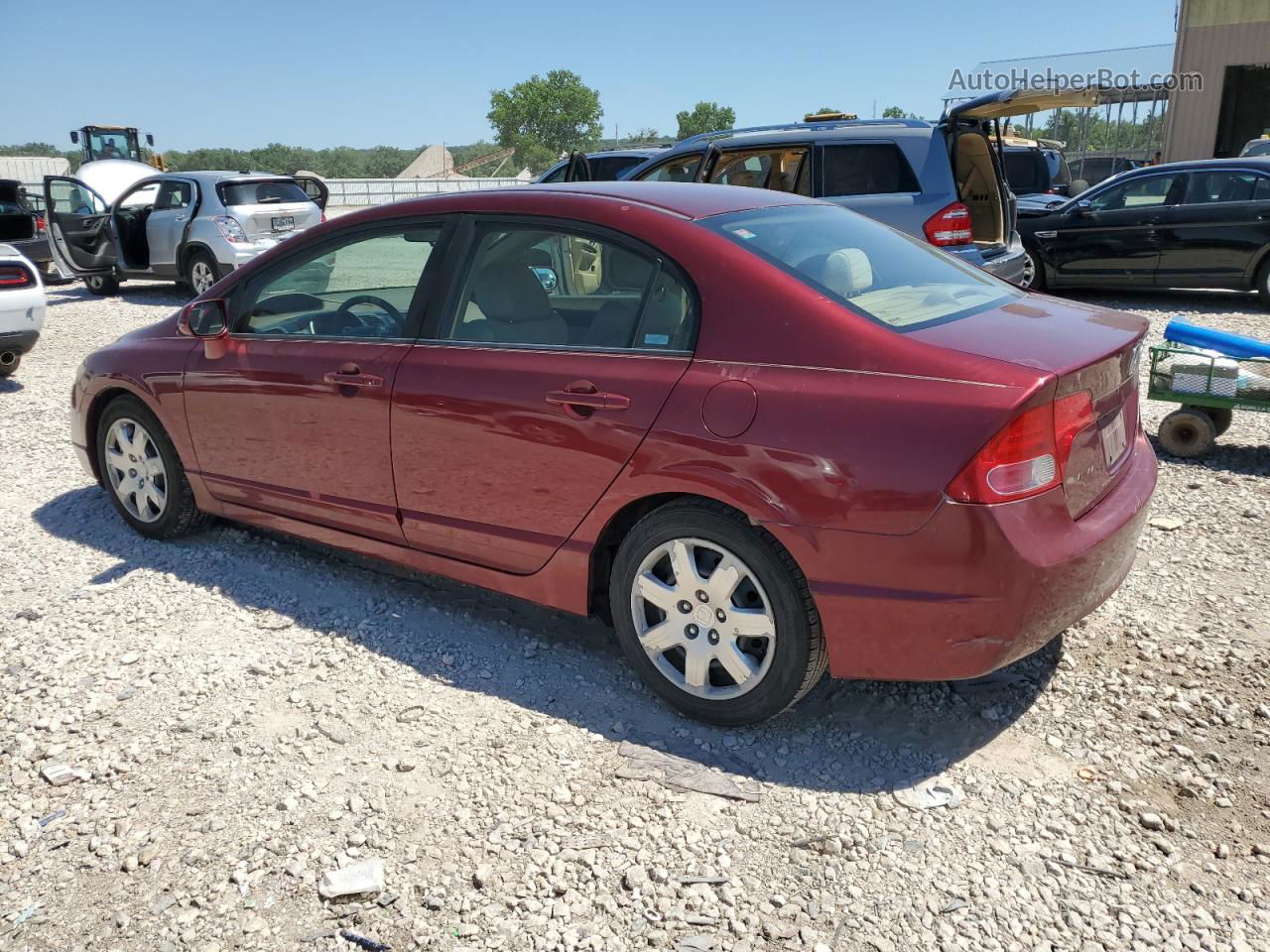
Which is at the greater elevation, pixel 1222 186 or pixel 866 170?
pixel 866 170

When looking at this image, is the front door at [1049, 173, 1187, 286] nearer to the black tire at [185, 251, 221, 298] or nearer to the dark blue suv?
the dark blue suv

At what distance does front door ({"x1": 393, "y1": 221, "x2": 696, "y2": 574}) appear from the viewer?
10.2 feet

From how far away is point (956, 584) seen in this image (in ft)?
8.59

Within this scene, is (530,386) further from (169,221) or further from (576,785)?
Answer: (169,221)

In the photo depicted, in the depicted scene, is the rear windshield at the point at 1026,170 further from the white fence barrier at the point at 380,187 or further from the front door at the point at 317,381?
the white fence barrier at the point at 380,187

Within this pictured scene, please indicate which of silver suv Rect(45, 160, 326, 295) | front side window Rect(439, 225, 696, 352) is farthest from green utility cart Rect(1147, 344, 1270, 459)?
silver suv Rect(45, 160, 326, 295)

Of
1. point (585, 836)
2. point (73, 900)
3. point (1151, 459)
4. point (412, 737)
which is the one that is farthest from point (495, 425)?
point (1151, 459)

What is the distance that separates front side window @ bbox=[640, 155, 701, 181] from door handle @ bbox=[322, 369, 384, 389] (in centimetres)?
546

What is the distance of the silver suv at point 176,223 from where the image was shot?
519 inches

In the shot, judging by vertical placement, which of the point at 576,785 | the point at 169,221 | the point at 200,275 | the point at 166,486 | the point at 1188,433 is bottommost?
the point at 576,785

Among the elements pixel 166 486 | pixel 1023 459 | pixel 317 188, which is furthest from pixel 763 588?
pixel 317 188

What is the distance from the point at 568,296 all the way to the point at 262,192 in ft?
38.3

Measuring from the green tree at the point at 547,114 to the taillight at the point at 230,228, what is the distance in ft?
277

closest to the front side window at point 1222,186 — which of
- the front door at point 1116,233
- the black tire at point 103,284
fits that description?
the front door at point 1116,233
